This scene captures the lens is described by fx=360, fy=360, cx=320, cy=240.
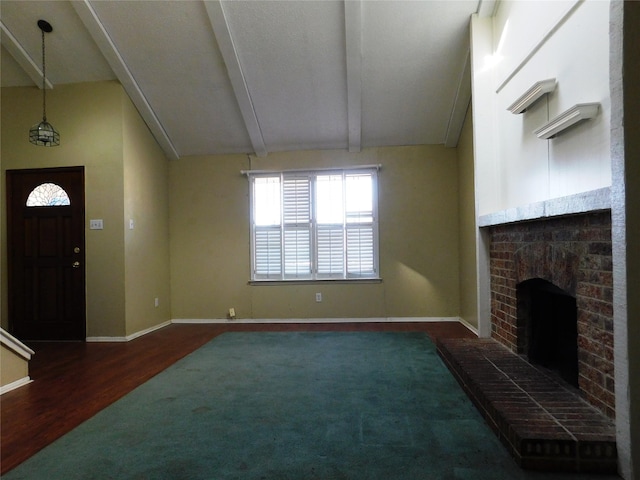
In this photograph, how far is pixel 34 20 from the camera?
374 cm

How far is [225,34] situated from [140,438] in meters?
3.64

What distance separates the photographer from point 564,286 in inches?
86.2

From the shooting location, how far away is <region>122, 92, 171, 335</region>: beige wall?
4.44m

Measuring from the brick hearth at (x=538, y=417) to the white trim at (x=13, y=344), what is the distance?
3.39 meters

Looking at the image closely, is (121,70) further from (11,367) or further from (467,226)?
(467,226)

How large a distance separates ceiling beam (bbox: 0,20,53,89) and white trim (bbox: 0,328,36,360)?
10.5 ft

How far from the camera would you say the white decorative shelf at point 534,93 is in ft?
7.82

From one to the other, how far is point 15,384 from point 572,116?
4.33 m

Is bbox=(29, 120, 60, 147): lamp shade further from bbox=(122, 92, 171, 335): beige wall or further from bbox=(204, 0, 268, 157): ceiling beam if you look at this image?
bbox=(204, 0, 268, 157): ceiling beam

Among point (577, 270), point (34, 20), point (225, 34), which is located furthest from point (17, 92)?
point (577, 270)

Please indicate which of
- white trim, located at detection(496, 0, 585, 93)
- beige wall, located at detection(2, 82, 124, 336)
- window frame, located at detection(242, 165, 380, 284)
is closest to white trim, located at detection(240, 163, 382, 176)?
window frame, located at detection(242, 165, 380, 284)

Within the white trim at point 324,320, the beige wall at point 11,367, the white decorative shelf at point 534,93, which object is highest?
the white decorative shelf at point 534,93

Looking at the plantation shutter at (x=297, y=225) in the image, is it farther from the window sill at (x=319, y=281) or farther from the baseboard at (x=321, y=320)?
the baseboard at (x=321, y=320)

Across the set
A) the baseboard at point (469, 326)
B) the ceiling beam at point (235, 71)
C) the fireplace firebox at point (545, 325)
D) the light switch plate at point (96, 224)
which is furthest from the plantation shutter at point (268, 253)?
the fireplace firebox at point (545, 325)
